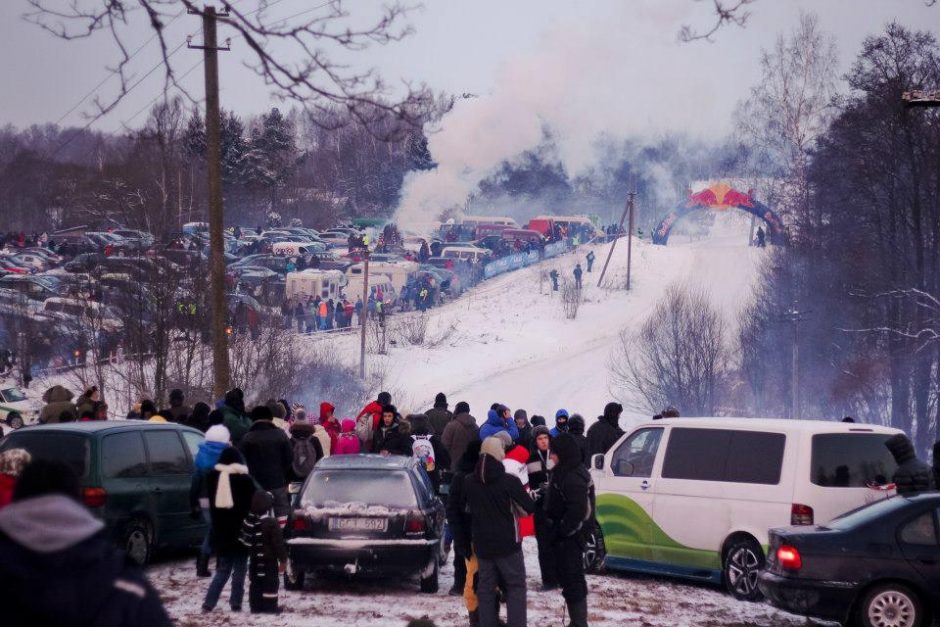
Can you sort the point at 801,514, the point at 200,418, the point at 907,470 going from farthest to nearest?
the point at 200,418
the point at 801,514
the point at 907,470

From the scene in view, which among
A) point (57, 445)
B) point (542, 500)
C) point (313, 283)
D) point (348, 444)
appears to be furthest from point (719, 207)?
point (57, 445)

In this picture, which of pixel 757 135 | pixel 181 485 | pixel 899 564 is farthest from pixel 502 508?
pixel 757 135

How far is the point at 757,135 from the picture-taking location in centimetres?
7312

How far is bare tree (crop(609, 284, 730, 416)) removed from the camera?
58094 millimetres

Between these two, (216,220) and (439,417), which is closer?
(216,220)

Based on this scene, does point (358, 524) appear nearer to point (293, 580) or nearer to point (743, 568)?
point (293, 580)

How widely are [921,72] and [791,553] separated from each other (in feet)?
119

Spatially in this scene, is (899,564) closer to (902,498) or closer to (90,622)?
(902,498)

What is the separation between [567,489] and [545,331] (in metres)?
63.8

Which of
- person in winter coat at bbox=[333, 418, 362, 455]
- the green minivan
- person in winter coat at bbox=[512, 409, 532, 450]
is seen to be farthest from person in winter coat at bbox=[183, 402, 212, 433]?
person in winter coat at bbox=[512, 409, 532, 450]

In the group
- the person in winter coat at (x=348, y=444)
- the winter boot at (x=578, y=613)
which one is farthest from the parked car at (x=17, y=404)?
the winter boot at (x=578, y=613)

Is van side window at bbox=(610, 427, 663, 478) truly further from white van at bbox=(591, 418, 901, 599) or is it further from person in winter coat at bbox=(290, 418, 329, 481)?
person in winter coat at bbox=(290, 418, 329, 481)

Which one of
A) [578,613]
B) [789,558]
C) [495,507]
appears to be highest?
[495,507]

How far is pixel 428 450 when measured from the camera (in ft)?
57.6
